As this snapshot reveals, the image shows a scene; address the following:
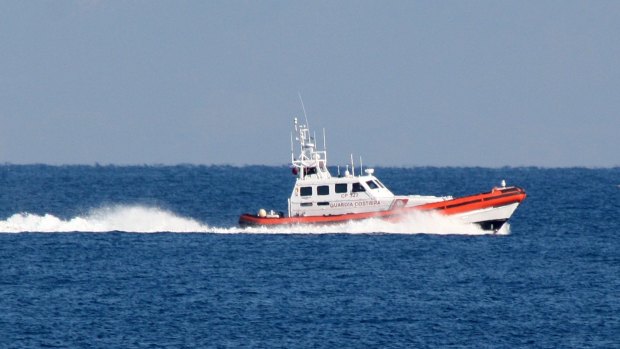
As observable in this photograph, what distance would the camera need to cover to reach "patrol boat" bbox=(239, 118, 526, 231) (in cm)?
5322

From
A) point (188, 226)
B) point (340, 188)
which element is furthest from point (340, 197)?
point (188, 226)

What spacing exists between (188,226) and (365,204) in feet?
30.8

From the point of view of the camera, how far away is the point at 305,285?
4388cm

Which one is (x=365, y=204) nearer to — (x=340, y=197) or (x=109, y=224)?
(x=340, y=197)

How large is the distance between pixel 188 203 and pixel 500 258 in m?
48.9

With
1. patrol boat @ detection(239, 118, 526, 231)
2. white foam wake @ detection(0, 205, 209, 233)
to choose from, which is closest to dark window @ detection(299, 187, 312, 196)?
patrol boat @ detection(239, 118, 526, 231)

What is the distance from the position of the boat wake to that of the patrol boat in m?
0.34

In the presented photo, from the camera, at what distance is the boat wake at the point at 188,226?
54.1m

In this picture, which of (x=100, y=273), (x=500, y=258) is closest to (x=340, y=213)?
(x=500, y=258)

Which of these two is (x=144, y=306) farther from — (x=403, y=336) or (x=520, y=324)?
(x=520, y=324)

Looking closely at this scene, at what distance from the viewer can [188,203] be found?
96000 mm

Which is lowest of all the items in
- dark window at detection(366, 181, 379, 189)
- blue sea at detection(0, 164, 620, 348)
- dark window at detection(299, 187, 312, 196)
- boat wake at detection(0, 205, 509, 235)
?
blue sea at detection(0, 164, 620, 348)

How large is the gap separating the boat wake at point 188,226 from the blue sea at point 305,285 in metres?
0.08

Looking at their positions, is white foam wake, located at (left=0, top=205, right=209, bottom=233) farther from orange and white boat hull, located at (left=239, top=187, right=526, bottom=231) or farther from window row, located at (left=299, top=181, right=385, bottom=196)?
orange and white boat hull, located at (left=239, top=187, right=526, bottom=231)
